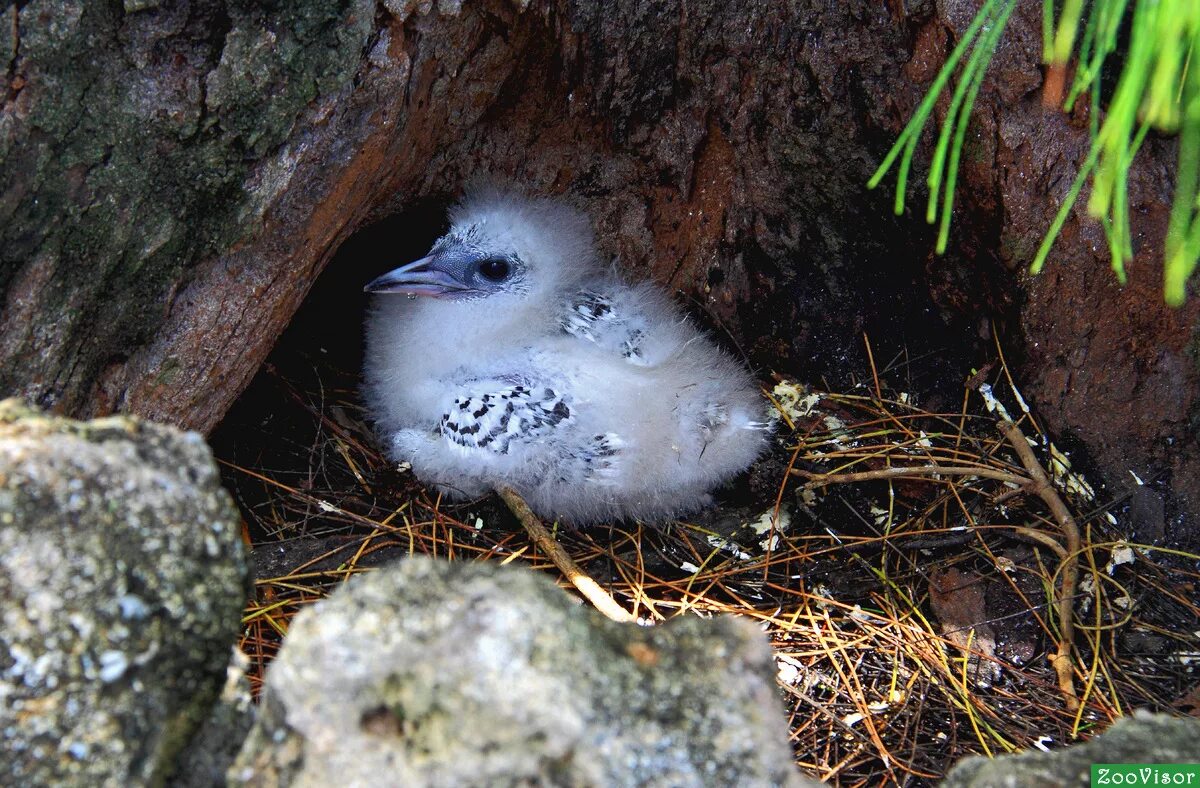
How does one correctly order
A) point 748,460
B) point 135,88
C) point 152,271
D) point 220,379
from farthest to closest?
point 748,460 → point 220,379 → point 152,271 → point 135,88

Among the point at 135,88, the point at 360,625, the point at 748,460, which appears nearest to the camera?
the point at 360,625

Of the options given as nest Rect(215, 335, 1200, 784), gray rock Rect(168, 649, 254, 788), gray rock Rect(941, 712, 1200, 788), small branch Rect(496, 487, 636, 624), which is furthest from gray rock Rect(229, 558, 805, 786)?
small branch Rect(496, 487, 636, 624)

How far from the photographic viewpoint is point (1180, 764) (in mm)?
1320

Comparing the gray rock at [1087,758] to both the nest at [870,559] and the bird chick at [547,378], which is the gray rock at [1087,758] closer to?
the nest at [870,559]

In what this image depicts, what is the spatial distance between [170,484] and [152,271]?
920 millimetres

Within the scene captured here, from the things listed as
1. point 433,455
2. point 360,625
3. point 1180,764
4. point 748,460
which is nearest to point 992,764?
point 1180,764

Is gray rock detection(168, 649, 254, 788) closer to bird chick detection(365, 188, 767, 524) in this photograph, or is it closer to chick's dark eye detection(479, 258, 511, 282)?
bird chick detection(365, 188, 767, 524)

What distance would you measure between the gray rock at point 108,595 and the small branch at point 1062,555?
71.2 inches

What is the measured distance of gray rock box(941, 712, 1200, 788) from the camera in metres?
1.27

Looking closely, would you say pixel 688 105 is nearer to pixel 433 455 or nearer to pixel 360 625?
pixel 433 455

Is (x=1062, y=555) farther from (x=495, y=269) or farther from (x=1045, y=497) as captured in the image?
(x=495, y=269)

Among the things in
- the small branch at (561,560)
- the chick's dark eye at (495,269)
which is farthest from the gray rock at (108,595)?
the chick's dark eye at (495,269)

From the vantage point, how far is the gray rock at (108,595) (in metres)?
1.14

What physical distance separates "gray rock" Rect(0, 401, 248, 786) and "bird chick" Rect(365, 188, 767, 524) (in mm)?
1449
